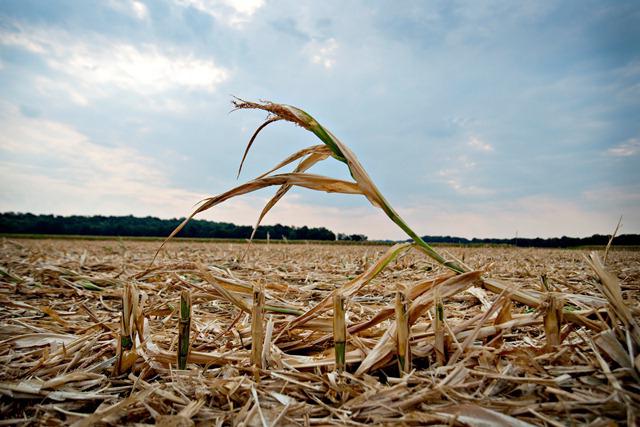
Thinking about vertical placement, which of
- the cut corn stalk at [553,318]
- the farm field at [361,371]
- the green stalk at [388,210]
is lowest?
the farm field at [361,371]

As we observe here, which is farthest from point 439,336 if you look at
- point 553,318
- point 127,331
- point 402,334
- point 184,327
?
point 127,331

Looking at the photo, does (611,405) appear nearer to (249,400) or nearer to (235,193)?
(249,400)

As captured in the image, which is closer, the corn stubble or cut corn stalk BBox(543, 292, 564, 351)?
the corn stubble

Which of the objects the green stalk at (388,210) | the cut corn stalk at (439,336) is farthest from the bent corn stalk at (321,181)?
the cut corn stalk at (439,336)

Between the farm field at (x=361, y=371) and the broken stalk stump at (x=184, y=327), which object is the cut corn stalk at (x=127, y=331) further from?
the broken stalk stump at (x=184, y=327)

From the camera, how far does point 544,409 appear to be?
3.86 feet

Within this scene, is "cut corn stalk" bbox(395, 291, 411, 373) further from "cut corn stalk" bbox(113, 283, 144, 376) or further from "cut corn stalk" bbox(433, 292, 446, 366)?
"cut corn stalk" bbox(113, 283, 144, 376)

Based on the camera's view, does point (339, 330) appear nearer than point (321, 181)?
Yes

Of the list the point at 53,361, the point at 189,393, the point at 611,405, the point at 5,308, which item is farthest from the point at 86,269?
the point at 611,405

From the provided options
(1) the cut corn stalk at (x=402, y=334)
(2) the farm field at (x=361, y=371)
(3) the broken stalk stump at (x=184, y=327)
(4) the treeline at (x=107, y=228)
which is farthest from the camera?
(4) the treeline at (x=107, y=228)

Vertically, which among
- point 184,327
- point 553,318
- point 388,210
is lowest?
point 184,327

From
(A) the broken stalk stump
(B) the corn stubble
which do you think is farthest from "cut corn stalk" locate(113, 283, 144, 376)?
(A) the broken stalk stump

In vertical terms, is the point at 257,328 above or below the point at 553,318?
below

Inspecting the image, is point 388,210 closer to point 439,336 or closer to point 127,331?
point 439,336
